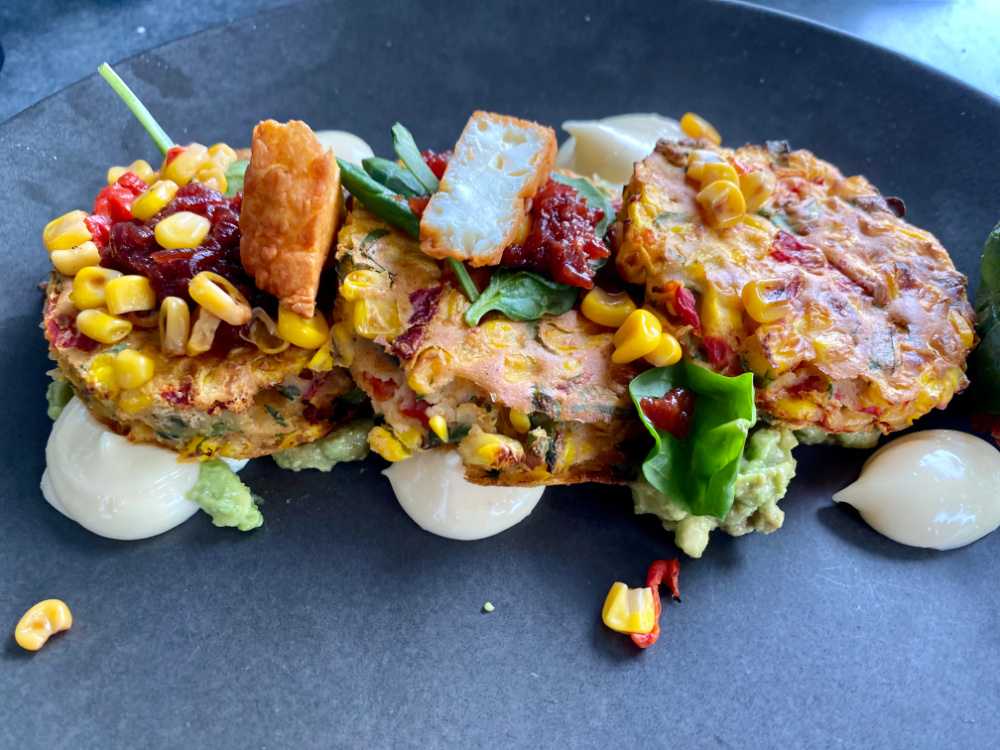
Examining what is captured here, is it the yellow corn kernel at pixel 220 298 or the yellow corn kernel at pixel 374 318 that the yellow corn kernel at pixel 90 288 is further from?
the yellow corn kernel at pixel 374 318

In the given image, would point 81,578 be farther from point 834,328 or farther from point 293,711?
point 834,328

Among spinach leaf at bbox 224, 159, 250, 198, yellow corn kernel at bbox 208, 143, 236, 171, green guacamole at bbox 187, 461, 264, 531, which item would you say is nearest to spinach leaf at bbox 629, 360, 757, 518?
green guacamole at bbox 187, 461, 264, 531

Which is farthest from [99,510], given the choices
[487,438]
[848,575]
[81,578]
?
[848,575]

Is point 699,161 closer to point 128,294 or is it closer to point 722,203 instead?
point 722,203

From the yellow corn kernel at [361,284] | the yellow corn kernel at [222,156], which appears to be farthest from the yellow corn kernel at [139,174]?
the yellow corn kernel at [361,284]

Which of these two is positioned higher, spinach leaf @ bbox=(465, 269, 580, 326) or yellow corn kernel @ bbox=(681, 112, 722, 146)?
yellow corn kernel @ bbox=(681, 112, 722, 146)

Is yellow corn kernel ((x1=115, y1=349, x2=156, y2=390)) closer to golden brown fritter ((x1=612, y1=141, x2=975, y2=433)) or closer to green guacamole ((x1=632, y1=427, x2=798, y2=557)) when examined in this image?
golden brown fritter ((x1=612, y1=141, x2=975, y2=433))

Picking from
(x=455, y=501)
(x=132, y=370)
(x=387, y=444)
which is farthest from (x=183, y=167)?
(x=455, y=501)
